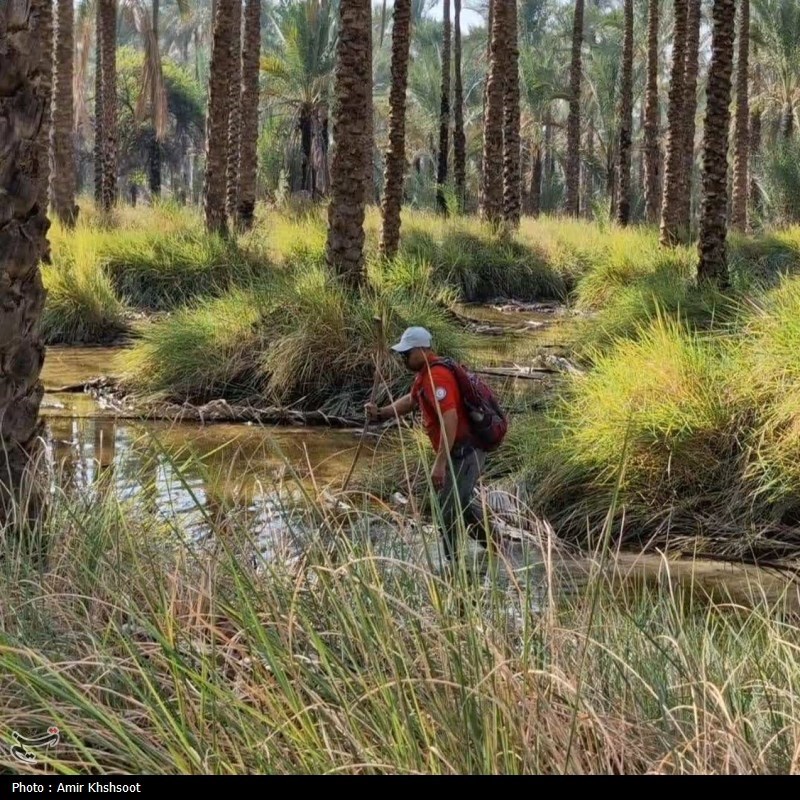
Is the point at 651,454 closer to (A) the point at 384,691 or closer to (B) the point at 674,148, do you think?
(A) the point at 384,691

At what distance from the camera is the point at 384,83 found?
68.6 m

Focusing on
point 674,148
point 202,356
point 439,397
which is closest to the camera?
point 439,397

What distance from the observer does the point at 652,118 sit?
26.7 m

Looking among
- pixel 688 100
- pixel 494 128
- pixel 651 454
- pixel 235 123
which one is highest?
pixel 688 100

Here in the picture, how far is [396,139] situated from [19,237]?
544 inches

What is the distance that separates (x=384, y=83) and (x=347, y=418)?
61.1 m

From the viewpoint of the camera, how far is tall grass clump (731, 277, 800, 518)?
690cm

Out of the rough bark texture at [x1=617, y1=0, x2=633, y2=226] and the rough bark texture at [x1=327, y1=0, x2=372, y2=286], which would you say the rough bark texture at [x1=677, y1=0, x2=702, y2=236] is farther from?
the rough bark texture at [x1=327, y1=0, x2=372, y2=286]

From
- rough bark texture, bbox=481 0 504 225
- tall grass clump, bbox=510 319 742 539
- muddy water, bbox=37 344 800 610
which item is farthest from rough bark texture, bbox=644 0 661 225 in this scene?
tall grass clump, bbox=510 319 742 539

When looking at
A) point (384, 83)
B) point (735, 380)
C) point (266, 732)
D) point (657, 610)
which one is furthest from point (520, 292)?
point (384, 83)

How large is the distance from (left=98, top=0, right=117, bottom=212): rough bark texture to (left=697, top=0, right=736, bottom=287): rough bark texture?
504 inches

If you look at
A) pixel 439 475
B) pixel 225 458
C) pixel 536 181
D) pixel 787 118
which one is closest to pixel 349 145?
pixel 225 458
